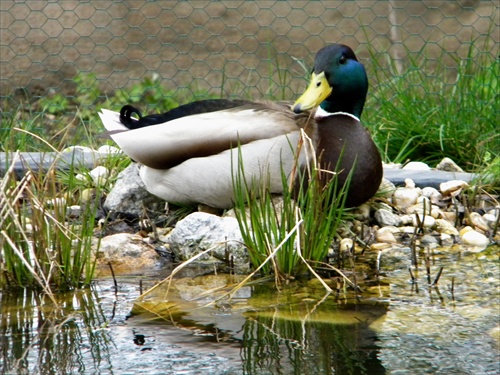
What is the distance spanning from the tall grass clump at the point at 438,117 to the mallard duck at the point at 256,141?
0.82 meters

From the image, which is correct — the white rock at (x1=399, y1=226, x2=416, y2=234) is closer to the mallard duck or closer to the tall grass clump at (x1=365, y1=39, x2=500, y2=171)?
the mallard duck

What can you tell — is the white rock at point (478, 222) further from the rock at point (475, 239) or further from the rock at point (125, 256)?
the rock at point (125, 256)

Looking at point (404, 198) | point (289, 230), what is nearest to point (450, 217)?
Answer: point (404, 198)

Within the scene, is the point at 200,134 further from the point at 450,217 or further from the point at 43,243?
the point at 450,217

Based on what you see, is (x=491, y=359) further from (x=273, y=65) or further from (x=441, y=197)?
(x=273, y=65)

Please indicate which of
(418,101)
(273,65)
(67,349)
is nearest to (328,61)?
(418,101)

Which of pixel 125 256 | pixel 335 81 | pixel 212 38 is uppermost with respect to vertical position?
pixel 212 38

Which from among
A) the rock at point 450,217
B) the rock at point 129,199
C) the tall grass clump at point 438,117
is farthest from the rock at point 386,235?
the rock at point 129,199

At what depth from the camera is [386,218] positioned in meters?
4.48

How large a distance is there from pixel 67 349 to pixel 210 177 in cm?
150

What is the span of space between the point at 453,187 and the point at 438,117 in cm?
69

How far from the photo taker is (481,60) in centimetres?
575

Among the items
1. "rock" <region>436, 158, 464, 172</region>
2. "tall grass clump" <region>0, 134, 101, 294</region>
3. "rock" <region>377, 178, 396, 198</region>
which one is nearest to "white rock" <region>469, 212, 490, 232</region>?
"rock" <region>377, 178, 396, 198</region>

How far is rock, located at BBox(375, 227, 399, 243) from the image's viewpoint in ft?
14.1
